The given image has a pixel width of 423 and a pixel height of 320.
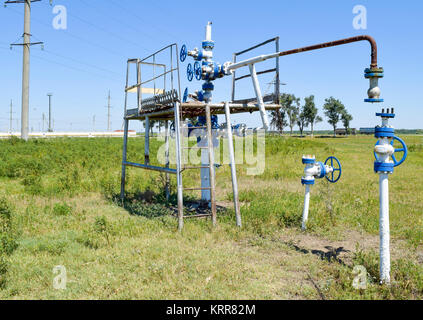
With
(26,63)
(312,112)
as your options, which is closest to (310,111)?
(312,112)

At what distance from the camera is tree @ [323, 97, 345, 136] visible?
266 feet

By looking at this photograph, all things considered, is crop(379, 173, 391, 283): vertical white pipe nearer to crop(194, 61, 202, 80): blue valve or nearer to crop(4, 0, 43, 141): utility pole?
crop(194, 61, 202, 80): blue valve

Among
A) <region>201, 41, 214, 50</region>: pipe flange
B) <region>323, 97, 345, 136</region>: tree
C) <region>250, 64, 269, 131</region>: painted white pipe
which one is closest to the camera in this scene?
<region>250, 64, 269, 131</region>: painted white pipe

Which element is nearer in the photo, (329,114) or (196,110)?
(196,110)

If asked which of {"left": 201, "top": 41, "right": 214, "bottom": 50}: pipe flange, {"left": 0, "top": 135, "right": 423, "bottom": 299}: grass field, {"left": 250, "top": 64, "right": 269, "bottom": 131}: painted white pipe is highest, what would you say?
{"left": 201, "top": 41, "right": 214, "bottom": 50}: pipe flange

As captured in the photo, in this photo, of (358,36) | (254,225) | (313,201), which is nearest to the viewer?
(358,36)

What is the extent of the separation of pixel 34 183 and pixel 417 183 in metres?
14.7

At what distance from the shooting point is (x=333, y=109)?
81.8 meters

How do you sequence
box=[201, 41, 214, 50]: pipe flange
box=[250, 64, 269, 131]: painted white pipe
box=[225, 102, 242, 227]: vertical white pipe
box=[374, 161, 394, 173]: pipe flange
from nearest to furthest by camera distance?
box=[374, 161, 394, 173]: pipe flange < box=[250, 64, 269, 131]: painted white pipe < box=[225, 102, 242, 227]: vertical white pipe < box=[201, 41, 214, 50]: pipe flange

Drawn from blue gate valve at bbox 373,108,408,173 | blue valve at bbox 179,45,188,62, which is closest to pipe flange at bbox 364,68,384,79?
blue gate valve at bbox 373,108,408,173

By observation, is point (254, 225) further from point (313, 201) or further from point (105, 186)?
point (105, 186)

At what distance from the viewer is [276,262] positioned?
574 cm
